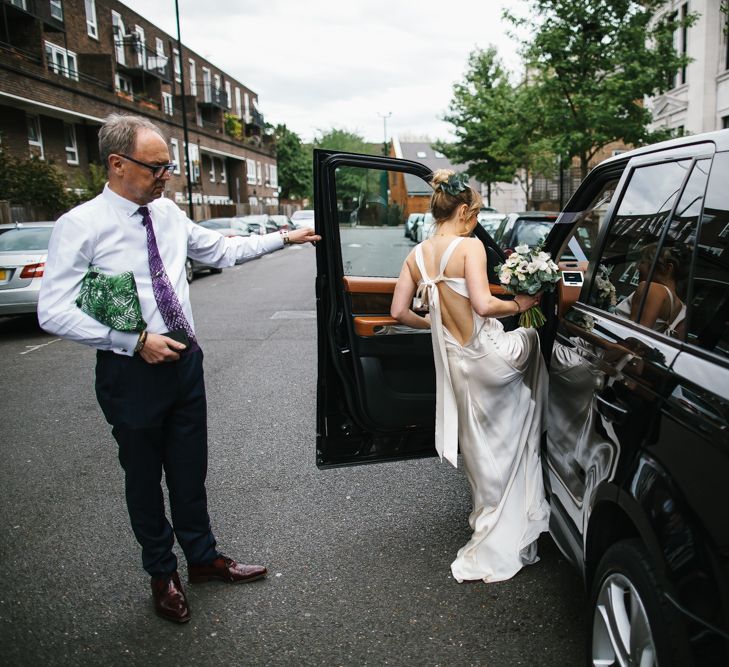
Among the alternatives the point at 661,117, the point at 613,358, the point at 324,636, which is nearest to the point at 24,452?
the point at 324,636

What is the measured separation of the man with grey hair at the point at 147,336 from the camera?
2.67 metres

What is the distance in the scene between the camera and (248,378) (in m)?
7.26

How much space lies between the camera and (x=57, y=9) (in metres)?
31.5

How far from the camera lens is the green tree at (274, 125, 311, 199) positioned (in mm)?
84500

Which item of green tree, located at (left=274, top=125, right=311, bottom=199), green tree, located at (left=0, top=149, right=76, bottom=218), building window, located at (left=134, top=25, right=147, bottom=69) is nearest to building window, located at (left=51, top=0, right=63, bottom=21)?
building window, located at (left=134, top=25, right=147, bottom=69)

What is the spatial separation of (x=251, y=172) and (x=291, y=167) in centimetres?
2331

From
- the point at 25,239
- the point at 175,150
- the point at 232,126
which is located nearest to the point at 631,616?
the point at 25,239

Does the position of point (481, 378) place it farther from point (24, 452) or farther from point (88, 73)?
point (88, 73)

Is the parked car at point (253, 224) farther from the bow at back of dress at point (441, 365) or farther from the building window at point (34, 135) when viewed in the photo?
the bow at back of dress at point (441, 365)

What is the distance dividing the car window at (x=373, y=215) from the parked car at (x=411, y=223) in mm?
52

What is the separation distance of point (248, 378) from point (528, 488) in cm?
452

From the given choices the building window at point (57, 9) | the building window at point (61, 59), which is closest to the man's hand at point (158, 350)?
the building window at point (61, 59)

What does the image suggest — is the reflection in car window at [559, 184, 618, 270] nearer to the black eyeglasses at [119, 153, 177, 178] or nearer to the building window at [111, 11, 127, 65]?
the black eyeglasses at [119, 153, 177, 178]

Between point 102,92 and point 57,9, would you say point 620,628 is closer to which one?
point 102,92
